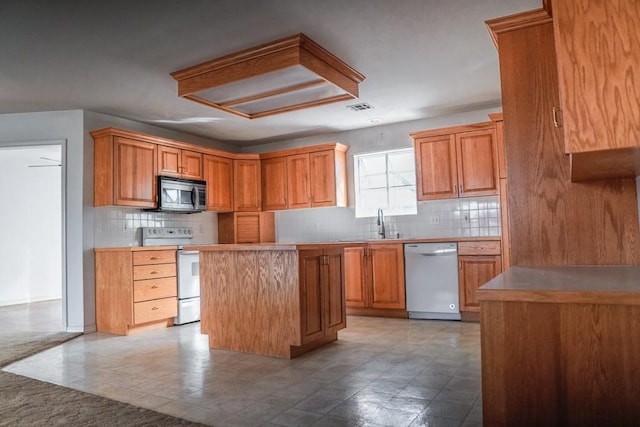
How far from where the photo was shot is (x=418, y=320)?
505 cm

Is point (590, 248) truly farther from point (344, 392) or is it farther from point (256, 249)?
point (256, 249)

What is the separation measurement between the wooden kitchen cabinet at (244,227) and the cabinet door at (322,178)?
1015mm

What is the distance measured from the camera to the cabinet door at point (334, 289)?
385 centimetres

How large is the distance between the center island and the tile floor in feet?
0.48

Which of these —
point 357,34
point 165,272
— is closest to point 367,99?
point 357,34

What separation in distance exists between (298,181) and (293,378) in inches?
145

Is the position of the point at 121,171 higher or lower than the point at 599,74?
higher

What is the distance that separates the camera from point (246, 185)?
6613 millimetres

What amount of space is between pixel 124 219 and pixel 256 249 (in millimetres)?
2433

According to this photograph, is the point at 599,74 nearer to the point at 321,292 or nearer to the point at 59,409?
the point at 321,292

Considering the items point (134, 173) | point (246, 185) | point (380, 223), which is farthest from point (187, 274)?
point (380, 223)

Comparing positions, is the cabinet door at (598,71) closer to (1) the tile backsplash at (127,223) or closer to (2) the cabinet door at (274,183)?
(1) the tile backsplash at (127,223)

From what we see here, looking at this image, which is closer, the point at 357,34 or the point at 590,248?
the point at 590,248

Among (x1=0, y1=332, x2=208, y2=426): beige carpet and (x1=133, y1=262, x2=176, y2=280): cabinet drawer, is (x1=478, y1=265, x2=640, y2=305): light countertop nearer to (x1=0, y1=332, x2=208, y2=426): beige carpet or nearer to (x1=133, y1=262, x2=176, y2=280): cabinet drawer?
(x1=0, y1=332, x2=208, y2=426): beige carpet
